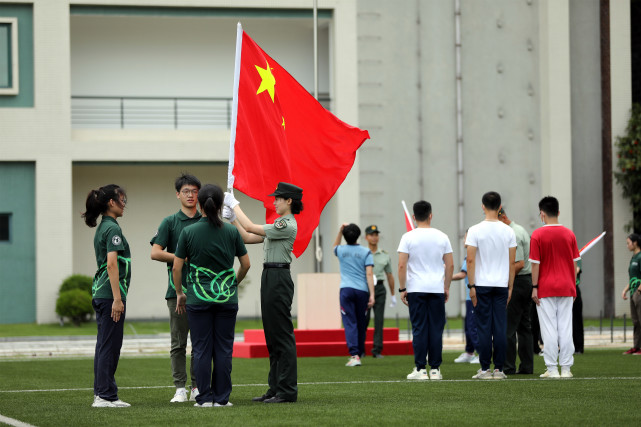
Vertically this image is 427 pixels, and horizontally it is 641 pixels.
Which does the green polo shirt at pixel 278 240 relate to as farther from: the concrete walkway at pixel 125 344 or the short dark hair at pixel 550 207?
the concrete walkway at pixel 125 344

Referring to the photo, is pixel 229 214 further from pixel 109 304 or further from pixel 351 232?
pixel 351 232

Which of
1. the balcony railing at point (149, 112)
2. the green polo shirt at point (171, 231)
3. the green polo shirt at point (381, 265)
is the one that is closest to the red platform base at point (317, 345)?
the green polo shirt at point (381, 265)

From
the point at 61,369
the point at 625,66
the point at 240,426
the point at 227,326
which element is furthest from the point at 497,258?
the point at 625,66

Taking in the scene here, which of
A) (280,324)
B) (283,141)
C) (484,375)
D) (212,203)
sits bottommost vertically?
(484,375)

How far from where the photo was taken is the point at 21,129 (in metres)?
28.6

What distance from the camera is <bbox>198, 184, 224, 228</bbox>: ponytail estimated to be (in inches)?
373

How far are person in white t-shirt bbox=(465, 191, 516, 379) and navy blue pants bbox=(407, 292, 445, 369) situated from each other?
0.44m

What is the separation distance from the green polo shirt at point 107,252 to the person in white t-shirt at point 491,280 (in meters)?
4.13

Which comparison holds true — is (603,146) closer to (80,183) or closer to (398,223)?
(398,223)

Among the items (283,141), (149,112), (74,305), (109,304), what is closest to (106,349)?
(109,304)

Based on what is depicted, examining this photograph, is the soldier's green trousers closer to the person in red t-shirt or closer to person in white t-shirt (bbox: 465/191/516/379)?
person in white t-shirt (bbox: 465/191/516/379)

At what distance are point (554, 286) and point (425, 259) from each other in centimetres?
151

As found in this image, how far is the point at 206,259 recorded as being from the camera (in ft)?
31.2

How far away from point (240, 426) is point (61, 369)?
26.2 ft
